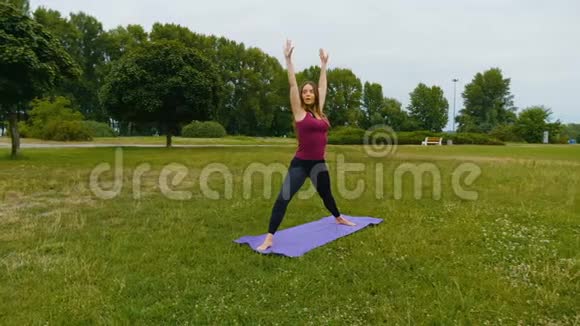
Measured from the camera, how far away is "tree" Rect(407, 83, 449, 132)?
69500 millimetres

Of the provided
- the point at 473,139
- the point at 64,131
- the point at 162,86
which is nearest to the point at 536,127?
the point at 473,139

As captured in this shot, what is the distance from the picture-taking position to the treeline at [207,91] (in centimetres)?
2277

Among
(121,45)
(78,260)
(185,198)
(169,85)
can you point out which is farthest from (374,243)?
(121,45)

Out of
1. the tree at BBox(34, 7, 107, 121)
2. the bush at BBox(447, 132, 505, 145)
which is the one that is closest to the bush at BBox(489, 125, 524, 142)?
the bush at BBox(447, 132, 505, 145)

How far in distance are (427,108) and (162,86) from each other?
5629 centimetres

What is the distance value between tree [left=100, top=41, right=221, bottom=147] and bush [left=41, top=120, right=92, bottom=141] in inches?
329

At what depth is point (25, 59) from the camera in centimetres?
1216

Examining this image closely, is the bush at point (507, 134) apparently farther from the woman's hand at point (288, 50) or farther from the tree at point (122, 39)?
the woman's hand at point (288, 50)

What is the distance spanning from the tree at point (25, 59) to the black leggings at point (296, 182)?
11.0 meters

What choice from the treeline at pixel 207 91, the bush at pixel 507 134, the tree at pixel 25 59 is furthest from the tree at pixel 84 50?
the bush at pixel 507 134

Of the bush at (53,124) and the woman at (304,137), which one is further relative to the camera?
the bush at (53,124)

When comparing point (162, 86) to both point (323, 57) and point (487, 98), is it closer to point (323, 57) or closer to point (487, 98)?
point (323, 57)

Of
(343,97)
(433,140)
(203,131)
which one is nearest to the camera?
(433,140)

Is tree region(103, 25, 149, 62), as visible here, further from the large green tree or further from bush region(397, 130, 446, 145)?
bush region(397, 130, 446, 145)
